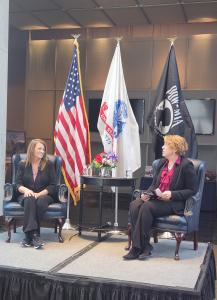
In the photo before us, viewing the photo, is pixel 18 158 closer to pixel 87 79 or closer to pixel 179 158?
pixel 179 158

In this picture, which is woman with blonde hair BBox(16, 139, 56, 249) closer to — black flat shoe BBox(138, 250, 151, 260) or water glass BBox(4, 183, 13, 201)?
water glass BBox(4, 183, 13, 201)

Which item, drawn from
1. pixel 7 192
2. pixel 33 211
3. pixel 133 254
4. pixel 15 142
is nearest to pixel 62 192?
pixel 33 211

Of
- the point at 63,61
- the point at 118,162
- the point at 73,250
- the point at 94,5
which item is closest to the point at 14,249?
the point at 73,250

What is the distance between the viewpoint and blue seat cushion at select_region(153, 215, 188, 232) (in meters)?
3.92

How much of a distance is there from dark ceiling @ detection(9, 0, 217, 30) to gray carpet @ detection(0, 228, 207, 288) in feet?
16.0

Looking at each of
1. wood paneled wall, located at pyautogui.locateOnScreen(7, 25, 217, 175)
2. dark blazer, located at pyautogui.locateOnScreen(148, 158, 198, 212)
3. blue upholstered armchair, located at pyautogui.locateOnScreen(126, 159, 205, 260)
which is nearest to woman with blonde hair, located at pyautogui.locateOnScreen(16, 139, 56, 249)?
blue upholstered armchair, located at pyautogui.locateOnScreen(126, 159, 205, 260)

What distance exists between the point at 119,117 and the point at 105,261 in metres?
2.07

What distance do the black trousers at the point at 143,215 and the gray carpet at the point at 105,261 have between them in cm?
22

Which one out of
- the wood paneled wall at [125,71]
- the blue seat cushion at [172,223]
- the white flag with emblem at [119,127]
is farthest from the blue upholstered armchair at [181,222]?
the wood paneled wall at [125,71]

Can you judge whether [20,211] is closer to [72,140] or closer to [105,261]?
[105,261]

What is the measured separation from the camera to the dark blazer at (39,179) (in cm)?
450

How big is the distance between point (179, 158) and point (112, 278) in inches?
58.5

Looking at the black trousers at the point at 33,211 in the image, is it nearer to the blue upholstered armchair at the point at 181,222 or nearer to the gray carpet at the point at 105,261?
the gray carpet at the point at 105,261

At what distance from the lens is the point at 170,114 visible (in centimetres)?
538
